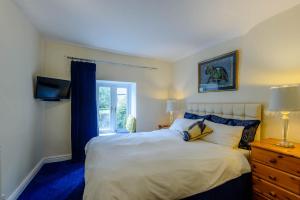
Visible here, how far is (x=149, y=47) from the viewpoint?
341cm

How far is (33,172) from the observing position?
258 centimetres

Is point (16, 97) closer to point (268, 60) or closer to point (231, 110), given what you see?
point (231, 110)

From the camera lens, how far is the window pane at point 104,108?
12.4ft

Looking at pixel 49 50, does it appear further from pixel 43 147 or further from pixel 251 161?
pixel 251 161

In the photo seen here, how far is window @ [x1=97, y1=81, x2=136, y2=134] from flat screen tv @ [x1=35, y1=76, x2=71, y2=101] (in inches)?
31.0

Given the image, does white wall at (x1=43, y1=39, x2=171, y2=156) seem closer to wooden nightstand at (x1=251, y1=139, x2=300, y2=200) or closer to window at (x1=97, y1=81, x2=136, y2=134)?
window at (x1=97, y1=81, x2=136, y2=134)

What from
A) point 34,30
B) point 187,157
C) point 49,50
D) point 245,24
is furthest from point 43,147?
point 245,24

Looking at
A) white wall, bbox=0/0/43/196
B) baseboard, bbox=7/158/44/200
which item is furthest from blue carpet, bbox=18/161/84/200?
white wall, bbox=0/0/43/196

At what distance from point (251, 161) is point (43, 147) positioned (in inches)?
138

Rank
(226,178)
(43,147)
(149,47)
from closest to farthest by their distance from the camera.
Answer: (226,178) < (43,147) < (149,47)

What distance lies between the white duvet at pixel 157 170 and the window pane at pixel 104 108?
165cm

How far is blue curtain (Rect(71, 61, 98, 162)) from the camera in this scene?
3219mm

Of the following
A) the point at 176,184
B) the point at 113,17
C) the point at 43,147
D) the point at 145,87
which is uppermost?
the point at 113,17

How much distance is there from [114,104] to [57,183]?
197cm
